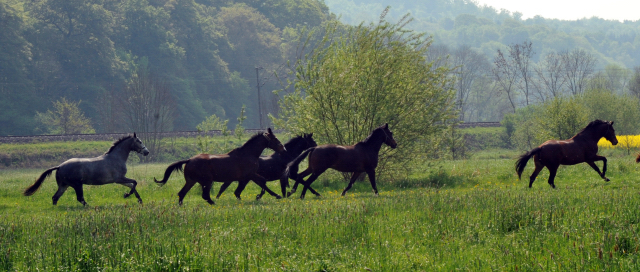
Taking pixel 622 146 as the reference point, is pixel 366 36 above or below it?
above

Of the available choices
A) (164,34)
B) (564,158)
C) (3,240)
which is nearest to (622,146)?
(564,158)

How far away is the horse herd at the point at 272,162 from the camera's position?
15.2m

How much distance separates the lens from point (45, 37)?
75.8 metres

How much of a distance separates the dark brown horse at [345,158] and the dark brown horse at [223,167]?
3.88 ft

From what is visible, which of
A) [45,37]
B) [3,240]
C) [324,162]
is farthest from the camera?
[45,37]

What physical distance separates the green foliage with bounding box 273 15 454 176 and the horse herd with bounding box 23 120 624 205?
297 centimetres

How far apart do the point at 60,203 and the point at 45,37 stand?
224 feet

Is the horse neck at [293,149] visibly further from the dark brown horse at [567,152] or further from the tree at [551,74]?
the tree at [551,74]

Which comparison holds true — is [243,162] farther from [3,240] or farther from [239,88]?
[239,88]

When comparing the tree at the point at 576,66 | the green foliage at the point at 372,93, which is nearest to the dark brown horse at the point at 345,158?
the green foliage at the point at 372,93

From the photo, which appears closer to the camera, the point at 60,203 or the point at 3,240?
the point at 3,240

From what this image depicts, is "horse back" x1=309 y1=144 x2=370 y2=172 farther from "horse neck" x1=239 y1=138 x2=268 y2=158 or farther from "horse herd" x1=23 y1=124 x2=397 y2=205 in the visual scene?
"horse neck" x1=239 y1=138 x2=268 y2=158

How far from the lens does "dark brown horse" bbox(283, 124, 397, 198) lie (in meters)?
16.6

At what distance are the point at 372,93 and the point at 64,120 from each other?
56681mm
